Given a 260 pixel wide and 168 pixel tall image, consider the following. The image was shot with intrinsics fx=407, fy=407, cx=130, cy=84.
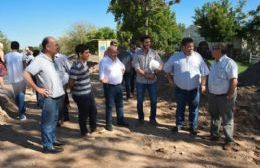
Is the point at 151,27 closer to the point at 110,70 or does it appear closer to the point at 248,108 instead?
the point at 248,108

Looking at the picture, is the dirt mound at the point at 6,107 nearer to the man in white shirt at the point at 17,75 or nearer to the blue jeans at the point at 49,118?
the man in white shirt at the point at 17,75

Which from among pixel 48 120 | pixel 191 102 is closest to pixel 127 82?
pixel 191 102

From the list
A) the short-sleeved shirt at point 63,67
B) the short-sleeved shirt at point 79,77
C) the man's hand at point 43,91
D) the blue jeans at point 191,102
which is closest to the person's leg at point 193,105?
the blue jeans at point 191,102

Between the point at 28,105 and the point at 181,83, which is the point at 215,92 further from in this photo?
the point at 28,105

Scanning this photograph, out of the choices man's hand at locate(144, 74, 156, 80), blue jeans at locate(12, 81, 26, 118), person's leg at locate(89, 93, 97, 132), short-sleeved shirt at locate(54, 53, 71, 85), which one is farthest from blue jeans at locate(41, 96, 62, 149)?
blue jeans at locate(12, 81, 26, 118)

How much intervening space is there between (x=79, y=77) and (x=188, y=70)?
2.06m

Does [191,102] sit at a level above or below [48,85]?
below

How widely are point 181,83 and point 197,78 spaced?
0.32 meters

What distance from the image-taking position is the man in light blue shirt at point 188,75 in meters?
7.71

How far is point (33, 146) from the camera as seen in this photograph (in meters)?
6.95

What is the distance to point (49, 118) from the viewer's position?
6.44 metres

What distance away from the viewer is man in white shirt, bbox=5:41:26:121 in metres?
8.98

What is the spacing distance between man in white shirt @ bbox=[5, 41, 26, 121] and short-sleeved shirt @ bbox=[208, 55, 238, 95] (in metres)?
4.26

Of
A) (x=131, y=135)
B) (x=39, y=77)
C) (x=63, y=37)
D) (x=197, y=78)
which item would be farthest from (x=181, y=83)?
(x=63, y=37)
